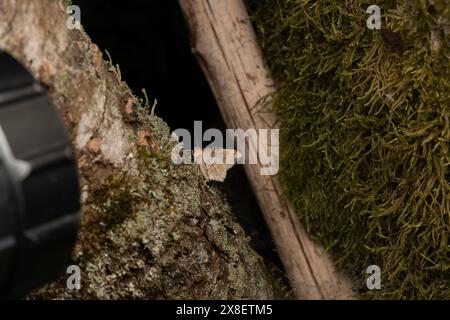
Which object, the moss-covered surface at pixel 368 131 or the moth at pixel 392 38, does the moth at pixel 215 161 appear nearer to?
the moss-covered surface at pixel 368 131

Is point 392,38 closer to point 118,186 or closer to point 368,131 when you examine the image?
point 368,131

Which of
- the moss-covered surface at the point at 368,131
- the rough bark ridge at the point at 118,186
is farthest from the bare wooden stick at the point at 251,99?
the rough bark ridge at the point at 118,186

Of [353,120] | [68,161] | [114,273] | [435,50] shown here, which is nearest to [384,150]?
[353,120]

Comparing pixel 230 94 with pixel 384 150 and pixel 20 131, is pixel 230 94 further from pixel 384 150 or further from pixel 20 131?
pixel 20 131

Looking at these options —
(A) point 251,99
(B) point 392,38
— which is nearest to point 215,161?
(A) point 251,99

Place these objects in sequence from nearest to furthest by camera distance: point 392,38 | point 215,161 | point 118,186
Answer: point 118,186
point 392,38
point 215,161

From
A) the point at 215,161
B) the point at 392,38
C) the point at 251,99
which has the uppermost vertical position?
the point at 392,38

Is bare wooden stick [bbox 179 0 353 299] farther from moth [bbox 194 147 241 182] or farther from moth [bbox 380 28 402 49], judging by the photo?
moth [bbox 380 28 402 49]
